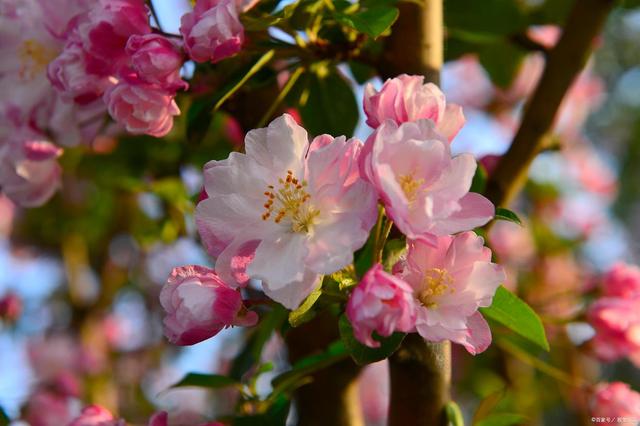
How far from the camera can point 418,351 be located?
33.2 inches

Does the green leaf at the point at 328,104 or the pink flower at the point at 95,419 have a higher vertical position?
the green leaf at the point at 328,104

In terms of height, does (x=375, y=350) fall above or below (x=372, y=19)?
below

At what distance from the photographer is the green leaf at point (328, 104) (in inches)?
41.4

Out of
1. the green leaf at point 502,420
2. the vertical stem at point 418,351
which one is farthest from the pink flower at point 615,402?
the vertical stem at point 418,351

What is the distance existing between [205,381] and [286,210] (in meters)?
0.34

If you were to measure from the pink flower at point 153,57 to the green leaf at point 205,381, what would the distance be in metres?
0.36

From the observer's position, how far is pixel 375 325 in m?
0.63

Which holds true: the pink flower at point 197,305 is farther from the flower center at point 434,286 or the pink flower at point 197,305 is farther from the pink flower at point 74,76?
the pink flower at point 74,76

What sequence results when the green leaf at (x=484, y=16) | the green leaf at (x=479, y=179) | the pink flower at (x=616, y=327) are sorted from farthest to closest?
the green leaf at (x=484, y=16), the pink flower at (x=616, y=327), the green leaf at (x=479, y=179)

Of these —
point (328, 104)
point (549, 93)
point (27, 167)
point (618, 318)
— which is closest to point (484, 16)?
point (549, 93)

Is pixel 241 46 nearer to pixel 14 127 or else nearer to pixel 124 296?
pixel 14 127

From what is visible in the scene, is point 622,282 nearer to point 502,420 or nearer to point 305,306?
point 502,420

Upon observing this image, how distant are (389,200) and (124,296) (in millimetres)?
2554

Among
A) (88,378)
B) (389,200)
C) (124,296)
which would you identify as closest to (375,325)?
(389,200)
